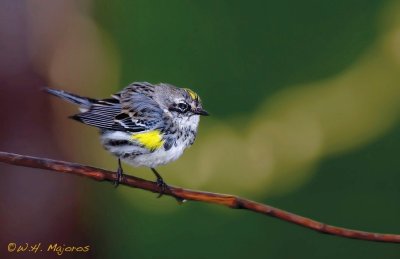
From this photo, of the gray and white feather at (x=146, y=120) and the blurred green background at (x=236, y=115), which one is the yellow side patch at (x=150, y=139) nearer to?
the gray and white feather at (x=146, y=120)

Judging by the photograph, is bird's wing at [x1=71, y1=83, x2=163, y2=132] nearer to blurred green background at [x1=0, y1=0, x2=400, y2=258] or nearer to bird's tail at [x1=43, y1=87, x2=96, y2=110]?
bird's tail at [x1=43, y1=87, x2=96, y2=110]

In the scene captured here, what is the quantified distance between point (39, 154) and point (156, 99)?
1.07ft

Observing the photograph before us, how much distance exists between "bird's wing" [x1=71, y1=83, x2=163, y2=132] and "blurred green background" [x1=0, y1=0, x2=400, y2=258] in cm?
15

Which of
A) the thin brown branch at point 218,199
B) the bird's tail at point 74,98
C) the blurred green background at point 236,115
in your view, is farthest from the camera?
the blurred green background at point 236,115

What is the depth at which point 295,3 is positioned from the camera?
1199 mm

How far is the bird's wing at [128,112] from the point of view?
2.92ft

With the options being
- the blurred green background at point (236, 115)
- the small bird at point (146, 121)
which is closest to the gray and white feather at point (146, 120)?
the small bird at point (146, 121)

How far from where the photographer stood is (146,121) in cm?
93

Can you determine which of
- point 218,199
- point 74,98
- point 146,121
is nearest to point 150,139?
point 146,121

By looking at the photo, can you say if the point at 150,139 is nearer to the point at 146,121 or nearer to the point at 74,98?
the point at 146,121

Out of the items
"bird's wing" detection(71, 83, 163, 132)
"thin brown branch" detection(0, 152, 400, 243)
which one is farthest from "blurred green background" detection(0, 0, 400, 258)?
"thin brown branch" detection(0, 152, 400, 243)

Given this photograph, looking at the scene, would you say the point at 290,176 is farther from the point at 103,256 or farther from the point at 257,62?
the point at 103,256

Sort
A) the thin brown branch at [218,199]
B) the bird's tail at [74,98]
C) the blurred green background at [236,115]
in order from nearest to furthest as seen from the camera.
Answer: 1. the thin brown branch at [218,199]
2. the bird's tail at [74,98]
3. the blurred green background at [236,115]

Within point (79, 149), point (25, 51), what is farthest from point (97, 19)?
point (79, 149)
